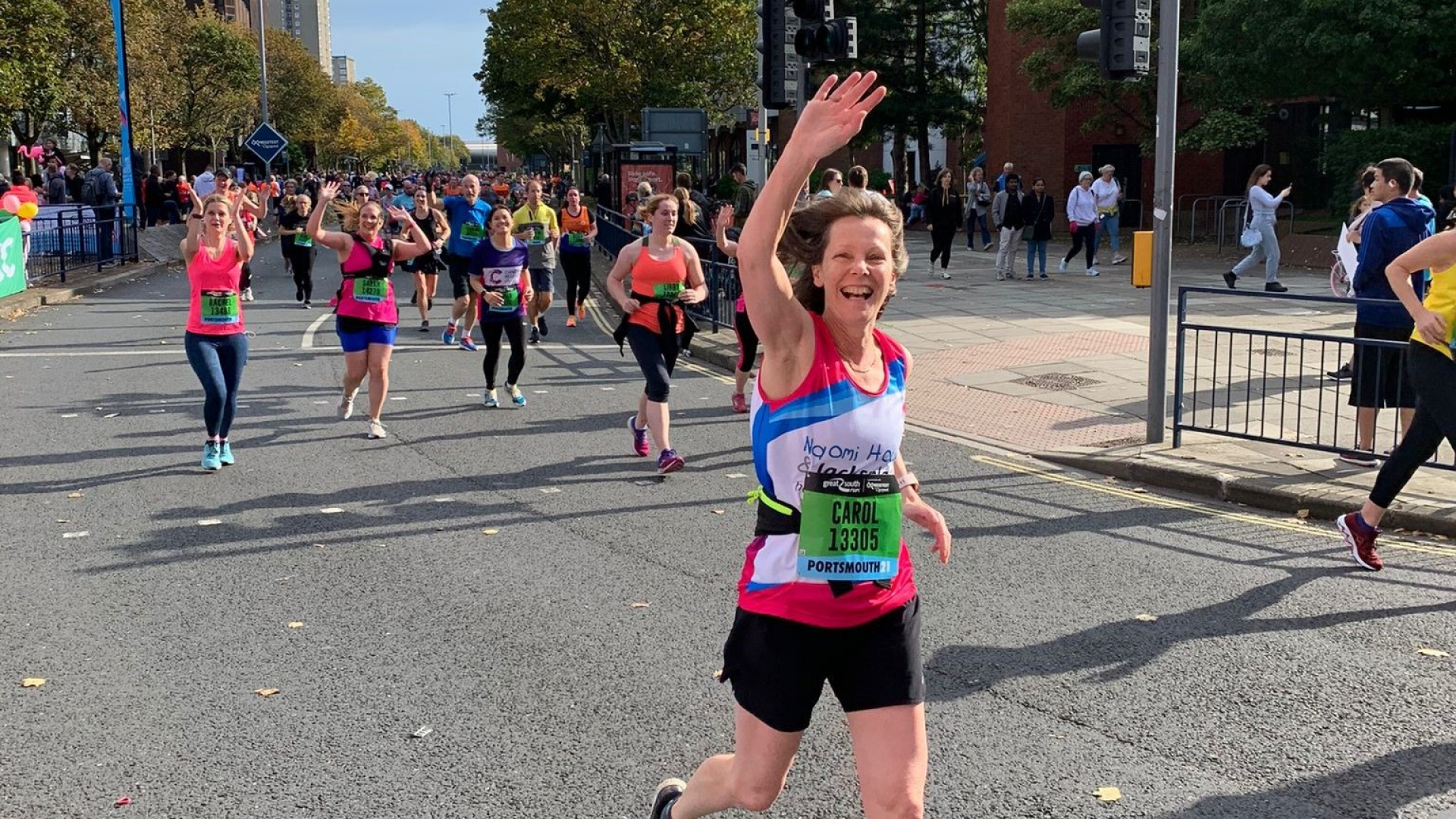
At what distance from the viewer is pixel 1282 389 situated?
10125 millimetres

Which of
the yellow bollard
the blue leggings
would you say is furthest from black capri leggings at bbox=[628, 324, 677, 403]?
the yellow bollard

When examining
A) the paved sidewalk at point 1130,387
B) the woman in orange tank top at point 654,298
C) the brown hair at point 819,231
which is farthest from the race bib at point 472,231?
the brown hair at point 819,231

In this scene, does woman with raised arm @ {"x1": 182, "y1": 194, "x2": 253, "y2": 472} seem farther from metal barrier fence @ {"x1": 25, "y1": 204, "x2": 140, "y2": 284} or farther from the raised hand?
metal barrier fence @ {"x1": 25, "y1": 204, "x2": 140, "y2": 284}

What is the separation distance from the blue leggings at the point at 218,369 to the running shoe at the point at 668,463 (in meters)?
2.86

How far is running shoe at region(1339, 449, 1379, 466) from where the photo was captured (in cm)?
859

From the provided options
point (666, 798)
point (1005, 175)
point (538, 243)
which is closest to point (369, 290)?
point (538, 243)

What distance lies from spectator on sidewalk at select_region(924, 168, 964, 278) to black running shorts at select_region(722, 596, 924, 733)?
814 inches

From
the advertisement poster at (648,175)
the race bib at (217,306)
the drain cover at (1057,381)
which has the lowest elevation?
the drain cover at (1057,381)

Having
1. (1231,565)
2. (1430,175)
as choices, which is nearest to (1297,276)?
(1430,175)

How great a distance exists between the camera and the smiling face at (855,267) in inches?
124

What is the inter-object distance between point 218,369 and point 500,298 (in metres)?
2.88

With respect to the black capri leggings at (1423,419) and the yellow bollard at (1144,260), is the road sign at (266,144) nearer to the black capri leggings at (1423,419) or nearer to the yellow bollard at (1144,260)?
the yellow bollard at (1144,260)

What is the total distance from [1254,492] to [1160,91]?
114 inches

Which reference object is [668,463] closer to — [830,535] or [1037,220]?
[830,535]
